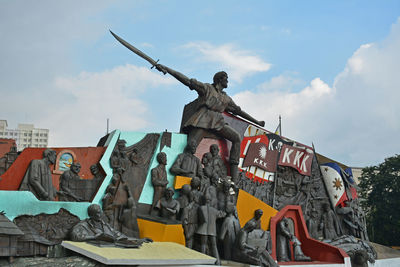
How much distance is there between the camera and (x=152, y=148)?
13.0 meters

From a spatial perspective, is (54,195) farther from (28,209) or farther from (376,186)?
(376,186)

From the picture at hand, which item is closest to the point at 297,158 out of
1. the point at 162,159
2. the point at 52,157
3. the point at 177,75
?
the point at 177,75

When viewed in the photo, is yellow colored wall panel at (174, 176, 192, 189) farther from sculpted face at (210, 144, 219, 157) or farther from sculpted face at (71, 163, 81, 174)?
sculpted face at (71, 163, 81, 174)

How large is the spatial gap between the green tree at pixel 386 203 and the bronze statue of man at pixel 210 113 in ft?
50.3

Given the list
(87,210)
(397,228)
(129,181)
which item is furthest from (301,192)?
(397,228)

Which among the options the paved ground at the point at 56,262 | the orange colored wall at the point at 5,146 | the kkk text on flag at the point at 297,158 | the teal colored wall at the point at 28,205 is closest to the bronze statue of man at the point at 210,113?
the kkk text on flag at the point at 297,158

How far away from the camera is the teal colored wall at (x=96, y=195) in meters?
9.77

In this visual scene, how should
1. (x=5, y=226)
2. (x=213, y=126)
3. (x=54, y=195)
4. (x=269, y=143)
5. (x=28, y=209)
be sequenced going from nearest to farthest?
(x=5, y=226), (x=28, y=209), (x=54, y=195), (x=213, y=126), (x=269, y=143)

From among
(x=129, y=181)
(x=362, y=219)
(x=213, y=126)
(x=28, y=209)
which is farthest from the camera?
(x=362, y=219)

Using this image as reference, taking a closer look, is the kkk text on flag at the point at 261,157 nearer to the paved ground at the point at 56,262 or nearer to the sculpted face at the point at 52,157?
the sculpted face at the point at 52,157

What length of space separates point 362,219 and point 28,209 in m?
14.4

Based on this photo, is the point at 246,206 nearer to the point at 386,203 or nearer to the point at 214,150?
the point at 214,150

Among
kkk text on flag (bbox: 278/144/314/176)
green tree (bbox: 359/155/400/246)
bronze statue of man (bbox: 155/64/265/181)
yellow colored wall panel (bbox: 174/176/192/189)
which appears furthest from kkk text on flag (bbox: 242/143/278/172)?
Answer: green tree (bbox: 359/155/400/246)

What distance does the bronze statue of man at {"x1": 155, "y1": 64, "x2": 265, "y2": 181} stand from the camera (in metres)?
13.9
